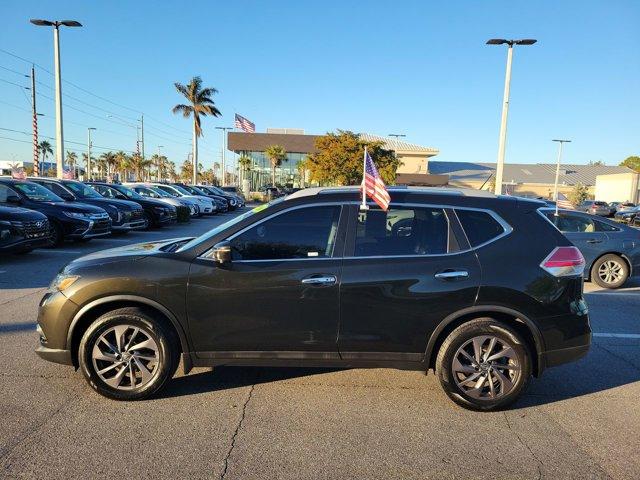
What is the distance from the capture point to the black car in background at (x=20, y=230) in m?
9.30

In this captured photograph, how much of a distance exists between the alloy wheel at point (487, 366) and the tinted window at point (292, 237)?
1.36m

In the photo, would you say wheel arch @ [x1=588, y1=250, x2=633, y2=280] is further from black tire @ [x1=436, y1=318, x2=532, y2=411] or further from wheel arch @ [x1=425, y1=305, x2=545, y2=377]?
black tire @ [x1=436, y1=318, x2=532, y2=411]

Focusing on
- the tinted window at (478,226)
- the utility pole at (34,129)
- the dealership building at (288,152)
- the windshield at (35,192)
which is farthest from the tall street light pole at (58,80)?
the dealership building at (288,152)

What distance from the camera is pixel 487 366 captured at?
378 cm

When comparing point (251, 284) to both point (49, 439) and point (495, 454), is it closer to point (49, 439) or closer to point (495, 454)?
point (49, 439)

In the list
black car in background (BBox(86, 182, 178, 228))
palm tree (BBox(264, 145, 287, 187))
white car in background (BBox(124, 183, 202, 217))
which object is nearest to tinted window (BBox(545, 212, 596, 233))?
black car in background (BBox(86, 182, 178, 228))

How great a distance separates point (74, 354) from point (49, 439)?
76 centimetres

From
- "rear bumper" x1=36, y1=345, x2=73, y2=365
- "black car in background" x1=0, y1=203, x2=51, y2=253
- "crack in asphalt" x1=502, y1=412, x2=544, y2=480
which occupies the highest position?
"black car in background" x1=0, y1=203, x2=51, y2=253

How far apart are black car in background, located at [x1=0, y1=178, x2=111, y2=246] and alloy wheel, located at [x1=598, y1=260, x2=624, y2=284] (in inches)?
454

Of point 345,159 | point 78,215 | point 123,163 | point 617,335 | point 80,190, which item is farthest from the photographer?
point 123,163

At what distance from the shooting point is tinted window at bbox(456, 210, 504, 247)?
3865 mm

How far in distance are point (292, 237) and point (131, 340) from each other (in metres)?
1.53

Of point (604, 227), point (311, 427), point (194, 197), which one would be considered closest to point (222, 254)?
point (311, 427)

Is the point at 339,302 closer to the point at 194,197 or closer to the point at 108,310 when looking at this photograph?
the point at 108,310
